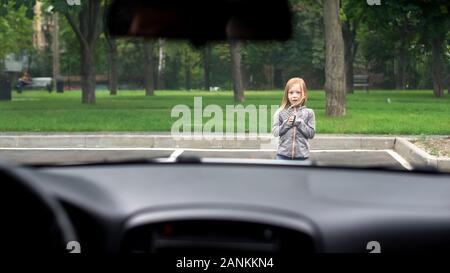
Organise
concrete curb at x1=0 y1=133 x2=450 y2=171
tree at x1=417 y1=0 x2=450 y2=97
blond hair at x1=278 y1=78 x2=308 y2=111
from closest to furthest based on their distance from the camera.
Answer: tree at x1=417 y1=0 x2=450 y2=97
blond hair at x1=278 y1=78 x2=308 y2=111
concrete curb at x1=0 y1=133 x2=450 y2=171

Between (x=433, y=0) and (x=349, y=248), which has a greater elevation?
(x=433, y=0)

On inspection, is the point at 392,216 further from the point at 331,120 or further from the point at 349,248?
the point at 331,120

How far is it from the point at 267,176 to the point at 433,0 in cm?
99

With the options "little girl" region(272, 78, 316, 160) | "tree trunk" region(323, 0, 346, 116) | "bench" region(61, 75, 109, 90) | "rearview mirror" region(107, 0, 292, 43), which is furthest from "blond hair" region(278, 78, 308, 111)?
"rearview mirror" region(107, 0, 292, 43)

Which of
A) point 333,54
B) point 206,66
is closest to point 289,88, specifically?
point 333,54

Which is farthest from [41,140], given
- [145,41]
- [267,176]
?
[267,176]

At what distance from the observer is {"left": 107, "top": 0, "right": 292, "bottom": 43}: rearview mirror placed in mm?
1966

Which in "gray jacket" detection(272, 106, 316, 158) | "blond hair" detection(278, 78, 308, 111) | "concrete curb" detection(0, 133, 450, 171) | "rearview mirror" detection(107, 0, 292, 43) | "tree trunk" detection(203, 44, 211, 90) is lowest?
"concrete curb" detection(0, 133, 450, 171)

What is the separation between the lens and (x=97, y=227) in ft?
4.33

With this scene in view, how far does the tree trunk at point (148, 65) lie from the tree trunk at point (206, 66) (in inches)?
6.6

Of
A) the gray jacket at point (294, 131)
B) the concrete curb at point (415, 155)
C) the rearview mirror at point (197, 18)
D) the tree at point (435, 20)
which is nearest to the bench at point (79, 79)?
the gray jacket at point (294, 131)

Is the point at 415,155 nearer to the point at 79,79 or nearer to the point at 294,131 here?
the point at 294,131

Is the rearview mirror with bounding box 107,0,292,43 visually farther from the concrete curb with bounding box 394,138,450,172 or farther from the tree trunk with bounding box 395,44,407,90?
the concrete curb with bounding box 394,138,450,172

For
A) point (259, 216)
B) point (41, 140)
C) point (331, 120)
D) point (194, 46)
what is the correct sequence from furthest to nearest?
point (331, 120) → point (41, 140) → point (194, 46) → point (259, 216)
